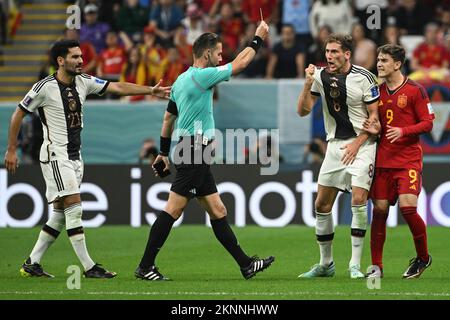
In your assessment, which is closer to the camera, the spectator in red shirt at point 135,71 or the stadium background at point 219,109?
the stadium background at point 219,109

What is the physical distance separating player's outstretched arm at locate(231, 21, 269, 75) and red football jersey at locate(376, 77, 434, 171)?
1.39 meters

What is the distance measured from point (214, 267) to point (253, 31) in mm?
9719

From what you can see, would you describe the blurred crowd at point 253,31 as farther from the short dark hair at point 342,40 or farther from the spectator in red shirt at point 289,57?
the short dark hair at point 342,40

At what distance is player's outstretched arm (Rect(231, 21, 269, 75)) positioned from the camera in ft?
35.4

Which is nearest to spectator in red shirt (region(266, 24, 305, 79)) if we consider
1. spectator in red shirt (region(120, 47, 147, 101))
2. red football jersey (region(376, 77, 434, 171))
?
spectator in red shirt (region(120, 47, 147, 101))

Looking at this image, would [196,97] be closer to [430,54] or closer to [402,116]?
[402,116]

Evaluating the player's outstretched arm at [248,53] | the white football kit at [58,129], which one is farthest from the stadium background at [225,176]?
the player's outstretched arm at [248,53]

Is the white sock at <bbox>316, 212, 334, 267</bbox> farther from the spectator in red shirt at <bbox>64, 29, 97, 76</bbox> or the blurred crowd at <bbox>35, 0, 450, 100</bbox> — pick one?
the spectator in red shirt at <bbox>64, 29, 97, 76</bbox>

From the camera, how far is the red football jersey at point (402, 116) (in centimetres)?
1116

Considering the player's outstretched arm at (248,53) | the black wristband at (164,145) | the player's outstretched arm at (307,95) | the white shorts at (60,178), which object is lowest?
→ the white shorts at (60,178)

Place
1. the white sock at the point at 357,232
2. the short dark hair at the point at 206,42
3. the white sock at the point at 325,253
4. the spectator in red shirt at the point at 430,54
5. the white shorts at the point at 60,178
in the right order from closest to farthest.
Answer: the short dark hair at the point at 206,42 → the white sock at the point at 357,232 → the white shorts at the point at 60,178 → the white sock at the point at 325,253 → the spectator in red shirt at the point at 430,54

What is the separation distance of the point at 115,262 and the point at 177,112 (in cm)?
285

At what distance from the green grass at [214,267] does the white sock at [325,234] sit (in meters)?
0.24
